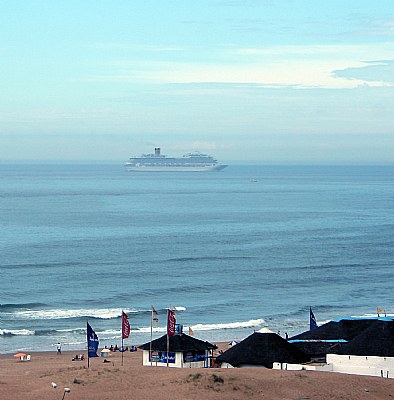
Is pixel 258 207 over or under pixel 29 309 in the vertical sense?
over

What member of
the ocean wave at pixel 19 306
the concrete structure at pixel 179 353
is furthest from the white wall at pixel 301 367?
the ocean wave at pixel 19 306

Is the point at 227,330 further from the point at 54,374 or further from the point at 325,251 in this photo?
the point at 325,251

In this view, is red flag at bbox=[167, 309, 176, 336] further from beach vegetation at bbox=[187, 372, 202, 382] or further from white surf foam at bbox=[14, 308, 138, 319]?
white surf foam at bbox=[14, 308, 138, 319]

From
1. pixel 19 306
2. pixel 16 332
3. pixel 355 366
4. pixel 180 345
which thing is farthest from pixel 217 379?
pixel 19 306

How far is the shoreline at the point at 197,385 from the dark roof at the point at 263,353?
1674 mm

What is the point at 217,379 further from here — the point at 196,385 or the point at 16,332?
the point at 16,332

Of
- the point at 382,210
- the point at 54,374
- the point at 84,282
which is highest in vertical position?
the point at 382,210

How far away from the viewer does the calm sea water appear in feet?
173

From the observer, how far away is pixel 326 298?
197 feet

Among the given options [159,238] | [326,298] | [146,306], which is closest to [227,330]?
[146,306]

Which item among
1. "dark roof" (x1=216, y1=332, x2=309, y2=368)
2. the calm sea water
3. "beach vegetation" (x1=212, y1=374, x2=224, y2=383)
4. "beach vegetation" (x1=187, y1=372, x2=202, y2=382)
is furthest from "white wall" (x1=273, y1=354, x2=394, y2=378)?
the calm sea water

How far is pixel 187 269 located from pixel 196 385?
42.0 m

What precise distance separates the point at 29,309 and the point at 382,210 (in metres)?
83.9

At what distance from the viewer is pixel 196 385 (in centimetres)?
2859
